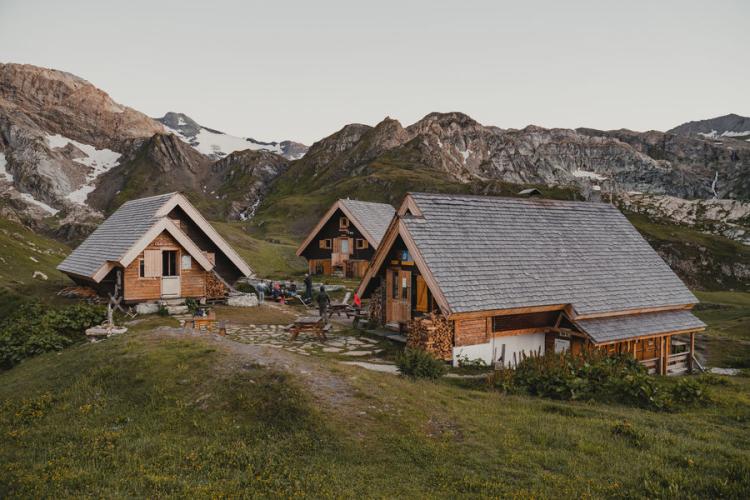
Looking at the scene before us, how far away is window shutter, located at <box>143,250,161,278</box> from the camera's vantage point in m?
24.2

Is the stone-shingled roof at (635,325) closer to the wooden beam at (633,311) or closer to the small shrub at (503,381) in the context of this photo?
the wooden beam at (633,311)

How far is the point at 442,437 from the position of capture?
9148mm

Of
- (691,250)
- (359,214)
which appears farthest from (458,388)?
(691,250)

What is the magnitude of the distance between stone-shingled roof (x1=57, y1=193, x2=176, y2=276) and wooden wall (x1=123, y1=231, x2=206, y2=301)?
892 millimetres

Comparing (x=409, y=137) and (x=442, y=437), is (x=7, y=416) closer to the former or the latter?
(x=442, y=437)

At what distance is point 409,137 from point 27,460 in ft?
568

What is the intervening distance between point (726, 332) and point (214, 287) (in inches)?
1142

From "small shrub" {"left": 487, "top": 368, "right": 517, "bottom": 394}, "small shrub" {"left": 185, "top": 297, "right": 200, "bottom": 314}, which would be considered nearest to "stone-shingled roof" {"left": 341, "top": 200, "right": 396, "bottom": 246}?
"small shrub" {"left": 185, "top": 297, "right": 200, "bottom": 314}

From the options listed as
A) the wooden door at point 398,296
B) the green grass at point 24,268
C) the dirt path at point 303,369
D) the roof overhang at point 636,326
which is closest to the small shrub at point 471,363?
the wooden door at point 398,296

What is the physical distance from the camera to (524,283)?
1852cm

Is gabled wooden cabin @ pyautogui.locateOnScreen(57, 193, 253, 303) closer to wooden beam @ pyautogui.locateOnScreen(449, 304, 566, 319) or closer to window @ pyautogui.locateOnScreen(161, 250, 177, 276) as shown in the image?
window @ pyautogui.locateOnScreen(161, 250, 177, 276)

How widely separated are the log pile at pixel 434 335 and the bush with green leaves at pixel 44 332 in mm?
12254

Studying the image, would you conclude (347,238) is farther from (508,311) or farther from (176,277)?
(508,311)

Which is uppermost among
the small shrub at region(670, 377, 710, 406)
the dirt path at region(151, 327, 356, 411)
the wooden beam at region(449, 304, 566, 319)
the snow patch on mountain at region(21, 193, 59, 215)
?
the snow patch on mountain at region(21, 193, 59, 215)
